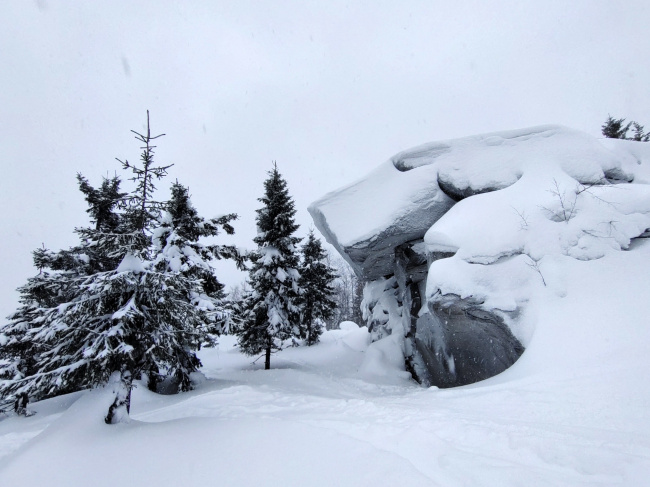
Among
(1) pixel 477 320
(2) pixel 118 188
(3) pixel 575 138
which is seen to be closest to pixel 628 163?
(3) pixel 575 138

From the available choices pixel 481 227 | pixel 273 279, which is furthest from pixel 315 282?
pixel 481 227

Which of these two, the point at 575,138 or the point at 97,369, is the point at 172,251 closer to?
the point at 97,369

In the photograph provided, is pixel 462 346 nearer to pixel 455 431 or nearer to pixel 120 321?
pixel 455 431

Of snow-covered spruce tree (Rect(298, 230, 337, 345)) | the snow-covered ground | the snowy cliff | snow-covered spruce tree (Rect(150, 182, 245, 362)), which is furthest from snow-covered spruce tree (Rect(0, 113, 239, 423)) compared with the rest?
snow-covered spruce tree (Rect(298, 230, 337, 345))

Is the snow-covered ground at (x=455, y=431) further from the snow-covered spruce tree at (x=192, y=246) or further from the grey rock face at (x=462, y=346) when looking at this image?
the snow-covered spruce tree at (x=192, y=246)

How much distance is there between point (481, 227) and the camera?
8.95 metres

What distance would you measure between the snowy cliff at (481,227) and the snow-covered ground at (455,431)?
679mm

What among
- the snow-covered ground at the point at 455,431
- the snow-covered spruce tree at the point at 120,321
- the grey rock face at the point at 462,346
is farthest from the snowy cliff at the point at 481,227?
the snow-covered spruce tree at the point at 120,321

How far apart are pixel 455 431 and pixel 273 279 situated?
1181cm

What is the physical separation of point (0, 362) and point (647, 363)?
2239cm

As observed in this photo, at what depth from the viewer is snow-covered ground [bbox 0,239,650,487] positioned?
113 inches

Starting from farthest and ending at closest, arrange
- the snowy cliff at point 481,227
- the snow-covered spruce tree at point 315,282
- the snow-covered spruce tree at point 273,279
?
the snow-covered spruce tree at point 315,282, the snow-covered spruce tree at point 273,279, the snowy cliff at point 481,227

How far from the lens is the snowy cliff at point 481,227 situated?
7703 millimetres

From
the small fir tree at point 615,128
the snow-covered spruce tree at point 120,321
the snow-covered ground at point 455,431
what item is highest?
the small fir tree at point 615,128
